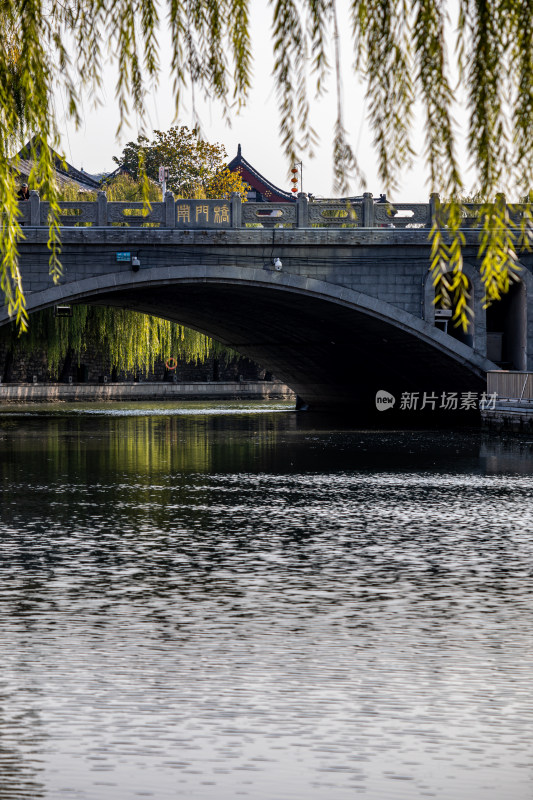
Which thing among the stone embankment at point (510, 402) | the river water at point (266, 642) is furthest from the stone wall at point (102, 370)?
the river water at point (266, 642)

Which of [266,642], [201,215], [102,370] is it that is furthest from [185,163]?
[266,642]

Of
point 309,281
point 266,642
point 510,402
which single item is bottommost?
point 266,642

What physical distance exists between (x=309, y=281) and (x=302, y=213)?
6.01ft

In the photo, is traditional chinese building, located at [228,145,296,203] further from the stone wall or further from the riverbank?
the riverbank

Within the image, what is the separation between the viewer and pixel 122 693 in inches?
263

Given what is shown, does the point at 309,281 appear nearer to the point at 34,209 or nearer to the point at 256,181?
the point at 34,209

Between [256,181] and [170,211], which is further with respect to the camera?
[256,181]

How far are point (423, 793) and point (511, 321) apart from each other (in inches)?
1246

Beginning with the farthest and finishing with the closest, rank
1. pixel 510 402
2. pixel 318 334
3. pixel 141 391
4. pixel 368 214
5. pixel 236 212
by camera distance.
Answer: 1. pixel 141 391
2. pixel 318 334
3. pixel 368 214
4. pixel 236 212
5. pixel 510 402

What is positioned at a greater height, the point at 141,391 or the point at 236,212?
the point at 236,212

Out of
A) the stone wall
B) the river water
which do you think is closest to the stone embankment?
the river water

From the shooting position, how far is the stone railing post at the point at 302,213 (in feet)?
108

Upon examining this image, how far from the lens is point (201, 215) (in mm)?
32844

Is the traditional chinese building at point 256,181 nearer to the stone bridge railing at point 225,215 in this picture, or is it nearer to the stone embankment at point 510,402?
the stone bridge railing at point 225,215
